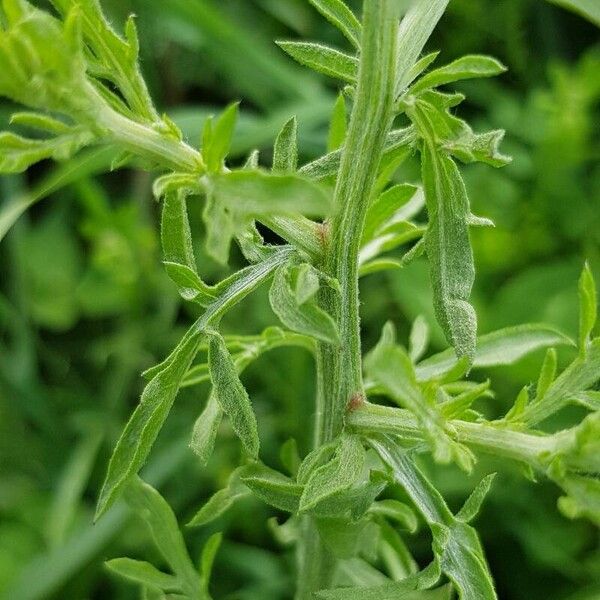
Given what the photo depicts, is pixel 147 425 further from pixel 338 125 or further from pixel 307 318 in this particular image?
pixel 338 125

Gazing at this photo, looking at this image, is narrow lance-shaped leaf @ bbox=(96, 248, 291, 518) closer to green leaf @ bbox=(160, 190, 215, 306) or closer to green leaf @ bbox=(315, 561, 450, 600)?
green leaf @ bbox=(160, 190, 215, 306)

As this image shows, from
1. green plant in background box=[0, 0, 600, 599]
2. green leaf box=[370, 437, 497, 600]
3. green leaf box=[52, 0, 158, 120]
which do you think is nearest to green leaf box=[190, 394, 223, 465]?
green plant in background box=[0, 0, 600, 599]

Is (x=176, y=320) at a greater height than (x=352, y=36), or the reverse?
(x=352, y=36)

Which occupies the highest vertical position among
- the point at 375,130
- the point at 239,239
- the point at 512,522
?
the point at 375,130

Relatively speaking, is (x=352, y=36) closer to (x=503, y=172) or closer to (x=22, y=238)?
(x=503, y=172)

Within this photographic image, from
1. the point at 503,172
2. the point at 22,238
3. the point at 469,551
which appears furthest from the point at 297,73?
Result: the point at 469,551

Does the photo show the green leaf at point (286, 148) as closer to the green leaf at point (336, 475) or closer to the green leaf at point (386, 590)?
the green leaf at point (336, 475)

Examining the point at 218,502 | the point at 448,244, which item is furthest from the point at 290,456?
the point at 448,244
